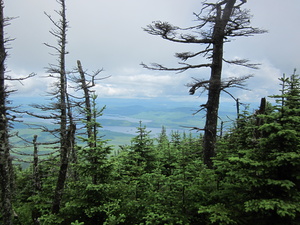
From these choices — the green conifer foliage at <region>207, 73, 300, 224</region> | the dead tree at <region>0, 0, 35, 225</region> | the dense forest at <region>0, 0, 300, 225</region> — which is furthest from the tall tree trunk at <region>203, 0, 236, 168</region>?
the dead tree at <region>0, 0, 35, 225</region>

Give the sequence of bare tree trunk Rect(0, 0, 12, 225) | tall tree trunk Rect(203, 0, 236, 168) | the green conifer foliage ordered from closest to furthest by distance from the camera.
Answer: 1. the green conifer foliage
2. tall tree trunk Rect(203, 0, 236, 168)
3. bare tree trunk Rect(0, 0, 12, 225)

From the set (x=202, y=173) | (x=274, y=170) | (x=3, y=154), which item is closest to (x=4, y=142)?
(x=3, y=154)

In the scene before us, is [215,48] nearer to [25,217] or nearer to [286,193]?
[286,193]

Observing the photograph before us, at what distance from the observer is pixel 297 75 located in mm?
5441

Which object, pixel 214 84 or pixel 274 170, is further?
pixel 214 84

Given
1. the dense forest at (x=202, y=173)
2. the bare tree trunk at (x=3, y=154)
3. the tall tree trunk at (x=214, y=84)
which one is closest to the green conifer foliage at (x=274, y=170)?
the dense forest at (x=202, y=173)

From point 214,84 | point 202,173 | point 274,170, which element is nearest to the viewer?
point 274,170

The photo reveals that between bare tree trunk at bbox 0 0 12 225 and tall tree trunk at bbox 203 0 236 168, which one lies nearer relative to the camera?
tall tree trunk at bbox 203 0 236 168

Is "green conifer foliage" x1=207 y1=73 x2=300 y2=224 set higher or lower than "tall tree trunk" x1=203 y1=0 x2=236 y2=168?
lower

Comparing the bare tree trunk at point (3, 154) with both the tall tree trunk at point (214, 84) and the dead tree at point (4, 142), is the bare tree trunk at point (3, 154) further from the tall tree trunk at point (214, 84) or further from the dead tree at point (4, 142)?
the tall tree trunk at point (214, 84)

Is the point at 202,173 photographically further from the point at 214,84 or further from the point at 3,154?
the point at 3,154

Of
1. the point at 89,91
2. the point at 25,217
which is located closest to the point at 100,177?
the point at 25,217

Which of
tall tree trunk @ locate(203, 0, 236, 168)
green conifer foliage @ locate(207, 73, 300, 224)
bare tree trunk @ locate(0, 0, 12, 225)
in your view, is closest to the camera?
green conifer foliage @ locate(207, 73, 300, 224)

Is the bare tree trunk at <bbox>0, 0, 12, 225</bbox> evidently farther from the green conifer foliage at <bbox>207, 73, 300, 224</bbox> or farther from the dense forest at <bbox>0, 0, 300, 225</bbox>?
the green conifer foliage at <bbox>207, 73, 300, 224</bbox>
